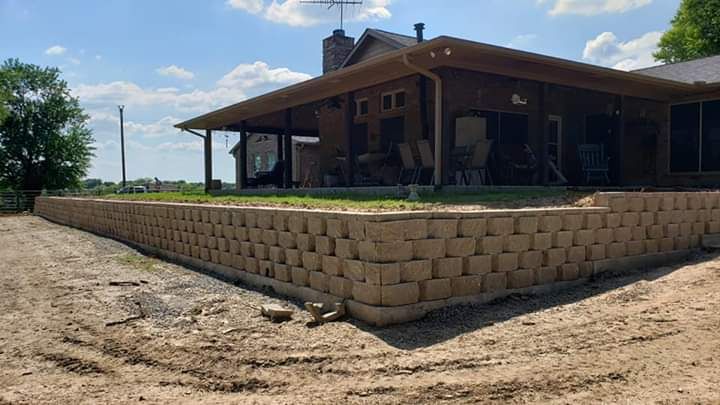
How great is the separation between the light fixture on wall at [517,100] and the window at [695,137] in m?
3.74

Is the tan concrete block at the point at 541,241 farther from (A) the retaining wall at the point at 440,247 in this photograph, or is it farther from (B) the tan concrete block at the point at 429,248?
(B) the tan concrete block at the point at 429,248

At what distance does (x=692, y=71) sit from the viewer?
40.6 ft

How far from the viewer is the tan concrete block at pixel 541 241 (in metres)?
4.89

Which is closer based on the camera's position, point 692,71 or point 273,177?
point 692,71

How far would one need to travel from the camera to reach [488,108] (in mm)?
10312

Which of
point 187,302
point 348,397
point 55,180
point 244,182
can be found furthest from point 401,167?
point 55,180

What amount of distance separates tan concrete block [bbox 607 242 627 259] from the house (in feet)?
10.0

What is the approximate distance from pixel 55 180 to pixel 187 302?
3417 cm

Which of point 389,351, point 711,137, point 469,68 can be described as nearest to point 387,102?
point 469,68

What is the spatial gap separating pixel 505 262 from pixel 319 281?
1727mm

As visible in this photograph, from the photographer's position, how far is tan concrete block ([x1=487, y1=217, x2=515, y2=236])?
Answer: 4.62 m

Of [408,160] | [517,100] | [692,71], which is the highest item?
[692,71]

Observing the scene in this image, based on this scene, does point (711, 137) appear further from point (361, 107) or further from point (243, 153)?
point (243, 153)

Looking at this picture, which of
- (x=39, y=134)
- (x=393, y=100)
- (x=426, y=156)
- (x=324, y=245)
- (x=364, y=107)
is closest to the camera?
(x=324, y=245)
